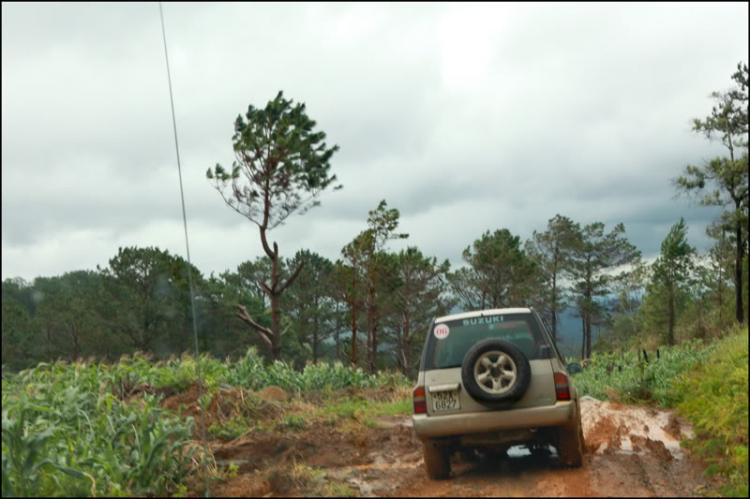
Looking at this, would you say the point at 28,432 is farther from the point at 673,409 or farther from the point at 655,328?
the point at 655,328

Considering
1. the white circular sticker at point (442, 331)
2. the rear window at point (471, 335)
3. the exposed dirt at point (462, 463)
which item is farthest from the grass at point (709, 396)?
the white circular sticker at point (442, 331)

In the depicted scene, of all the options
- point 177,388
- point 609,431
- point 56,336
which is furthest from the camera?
point 56,336

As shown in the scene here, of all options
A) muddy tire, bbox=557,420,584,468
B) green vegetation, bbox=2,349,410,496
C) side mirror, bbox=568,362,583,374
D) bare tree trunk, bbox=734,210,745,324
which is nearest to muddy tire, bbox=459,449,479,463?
muddy tire, bbox=557,420,584,468

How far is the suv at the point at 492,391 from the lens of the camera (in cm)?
695

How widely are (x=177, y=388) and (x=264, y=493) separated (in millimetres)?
7302

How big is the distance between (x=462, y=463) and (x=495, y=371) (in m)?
2.25

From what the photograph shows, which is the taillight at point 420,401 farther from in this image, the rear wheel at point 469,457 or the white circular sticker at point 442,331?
the rear wheel at point 469,457

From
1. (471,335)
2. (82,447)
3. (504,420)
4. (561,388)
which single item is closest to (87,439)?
(82,447)

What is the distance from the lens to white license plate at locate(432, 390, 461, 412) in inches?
282

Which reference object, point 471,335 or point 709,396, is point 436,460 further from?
point 709,396

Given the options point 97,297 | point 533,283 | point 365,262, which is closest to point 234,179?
point 365,262

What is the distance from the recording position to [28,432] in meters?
6.71

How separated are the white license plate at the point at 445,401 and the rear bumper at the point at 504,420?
9 cm

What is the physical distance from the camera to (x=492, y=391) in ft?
22.8
